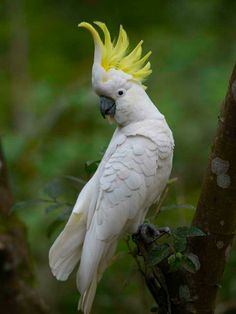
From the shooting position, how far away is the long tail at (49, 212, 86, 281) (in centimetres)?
211

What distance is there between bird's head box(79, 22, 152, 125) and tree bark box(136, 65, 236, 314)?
17.3 inches

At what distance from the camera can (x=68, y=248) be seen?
2133 millimetres

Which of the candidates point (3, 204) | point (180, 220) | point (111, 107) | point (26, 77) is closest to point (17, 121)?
point (26, 77)

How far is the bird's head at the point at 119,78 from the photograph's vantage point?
221 centimetres

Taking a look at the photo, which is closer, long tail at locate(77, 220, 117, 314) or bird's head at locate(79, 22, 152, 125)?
long tail at locate(77, 220, 117, 314)

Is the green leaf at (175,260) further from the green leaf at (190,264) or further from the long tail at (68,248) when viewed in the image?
the long tail at (68,248)

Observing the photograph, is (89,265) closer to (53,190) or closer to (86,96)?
(53,190)

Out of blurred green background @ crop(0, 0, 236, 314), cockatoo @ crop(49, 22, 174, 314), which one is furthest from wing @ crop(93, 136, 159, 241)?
blurred green background @ crop(0, 0, 236, 314)

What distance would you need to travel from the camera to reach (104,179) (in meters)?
2.14

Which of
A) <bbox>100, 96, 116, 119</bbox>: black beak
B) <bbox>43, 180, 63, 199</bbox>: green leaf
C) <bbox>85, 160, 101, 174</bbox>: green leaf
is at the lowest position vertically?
<bbox>43, 180, 63, 199</bbox>: green leaf

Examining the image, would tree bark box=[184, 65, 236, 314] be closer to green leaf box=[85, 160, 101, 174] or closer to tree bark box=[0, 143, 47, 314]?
green leaf box=[85, 160, 101, 174]

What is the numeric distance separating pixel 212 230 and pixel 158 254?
0.18 m

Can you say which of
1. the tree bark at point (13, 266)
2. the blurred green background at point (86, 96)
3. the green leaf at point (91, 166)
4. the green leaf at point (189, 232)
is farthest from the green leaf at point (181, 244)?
the blurred green background at point (86, 96)

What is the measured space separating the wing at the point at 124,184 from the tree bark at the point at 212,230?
11cm
